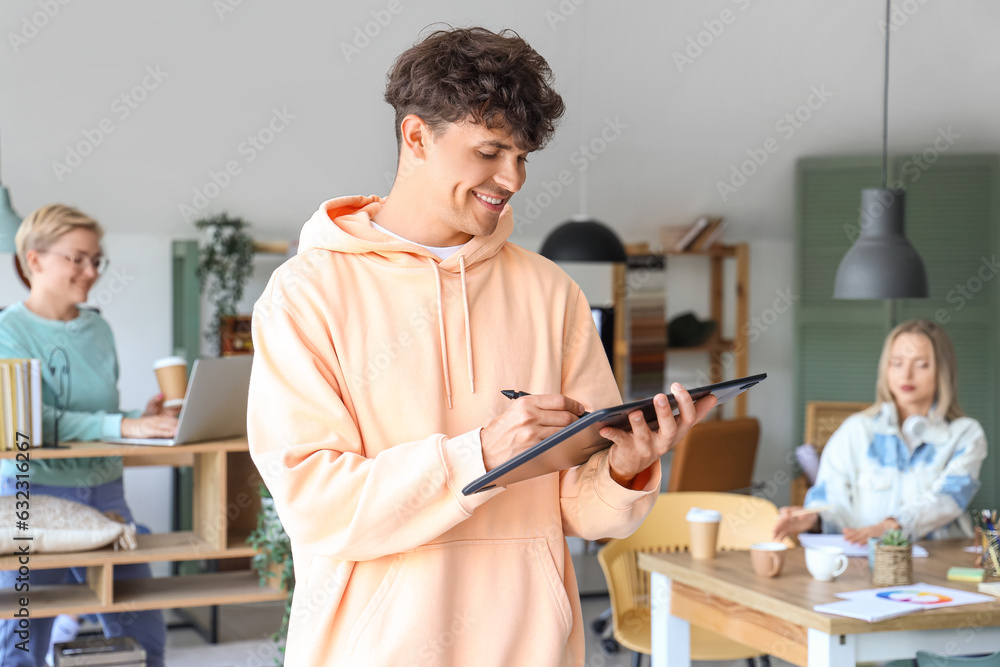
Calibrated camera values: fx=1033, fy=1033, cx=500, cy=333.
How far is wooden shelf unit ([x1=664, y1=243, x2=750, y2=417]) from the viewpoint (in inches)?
252

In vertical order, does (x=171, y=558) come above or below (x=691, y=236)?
below

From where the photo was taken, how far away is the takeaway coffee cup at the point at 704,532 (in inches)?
111

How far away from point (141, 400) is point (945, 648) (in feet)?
14.5

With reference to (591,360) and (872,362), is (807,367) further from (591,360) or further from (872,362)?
(591,360)

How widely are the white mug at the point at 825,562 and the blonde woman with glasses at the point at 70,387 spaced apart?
5.55ft

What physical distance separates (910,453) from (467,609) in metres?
2.44

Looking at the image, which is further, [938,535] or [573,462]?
[938,535]

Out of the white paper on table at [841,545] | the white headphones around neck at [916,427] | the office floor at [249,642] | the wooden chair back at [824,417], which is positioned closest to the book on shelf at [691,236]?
the wooden chair back at [824,417]

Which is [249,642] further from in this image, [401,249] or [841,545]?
[401,249]

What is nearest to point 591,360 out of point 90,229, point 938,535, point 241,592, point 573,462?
point 573,462

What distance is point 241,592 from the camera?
282 cm

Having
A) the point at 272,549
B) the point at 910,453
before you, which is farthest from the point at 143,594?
the point at 910,453

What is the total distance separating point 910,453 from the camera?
3322 millimetres

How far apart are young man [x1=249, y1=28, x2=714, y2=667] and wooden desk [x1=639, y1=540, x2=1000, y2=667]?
1.10 metres
